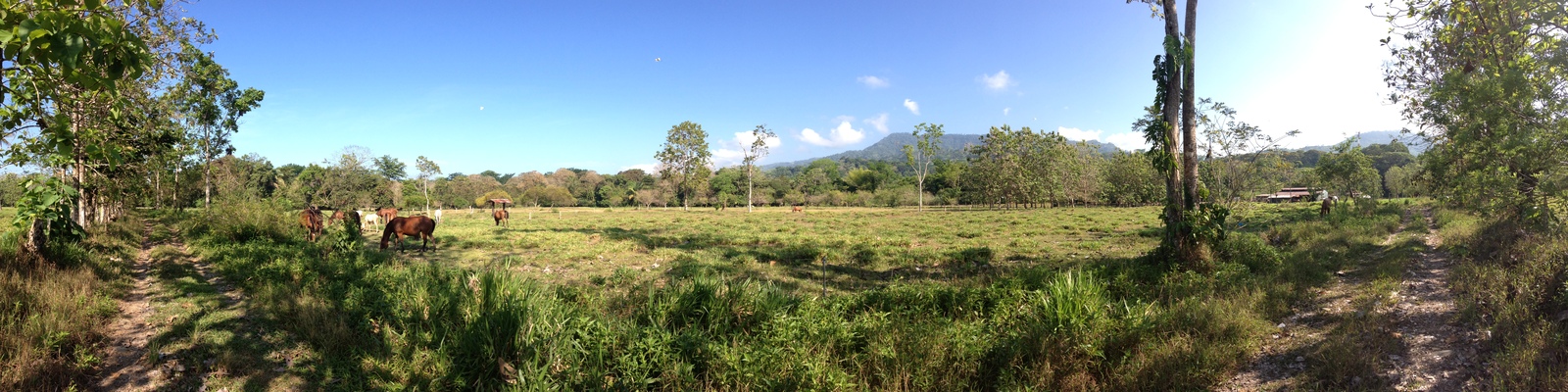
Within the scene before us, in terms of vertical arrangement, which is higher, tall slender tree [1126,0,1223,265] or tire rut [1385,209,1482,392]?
tall slender tree [1126,0,1223,265]

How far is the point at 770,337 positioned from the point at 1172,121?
9494 millimetres

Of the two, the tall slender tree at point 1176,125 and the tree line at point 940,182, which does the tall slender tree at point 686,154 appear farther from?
the tall slender tree at point 1176,125

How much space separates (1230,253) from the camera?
10461 mm

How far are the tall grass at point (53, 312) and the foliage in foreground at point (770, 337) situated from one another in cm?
159

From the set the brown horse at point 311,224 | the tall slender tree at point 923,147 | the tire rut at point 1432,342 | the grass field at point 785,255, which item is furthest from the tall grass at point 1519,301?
the tall slender tree at point 923,147

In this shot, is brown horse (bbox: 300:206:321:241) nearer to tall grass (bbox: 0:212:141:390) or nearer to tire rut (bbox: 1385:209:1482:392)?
tall grass (bbox: 0:212:141:390)

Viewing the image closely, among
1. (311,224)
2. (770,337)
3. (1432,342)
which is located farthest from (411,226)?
(1432,342)

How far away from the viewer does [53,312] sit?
6078 mm

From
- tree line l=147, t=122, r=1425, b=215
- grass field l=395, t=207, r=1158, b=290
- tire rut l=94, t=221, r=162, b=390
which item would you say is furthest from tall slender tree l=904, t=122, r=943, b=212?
tire rut l=94, t=221, r=162, b=390

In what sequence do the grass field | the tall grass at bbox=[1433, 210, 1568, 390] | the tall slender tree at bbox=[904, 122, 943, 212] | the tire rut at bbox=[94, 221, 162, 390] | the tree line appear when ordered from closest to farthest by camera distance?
the tall grass at bbox=[1433, 210, 1568, 390] < the tire rut at bbox=[94, 221, 162, 390] < the grass field < the tree line < the tall slender tree at bbox=[904, 122, 943, 212]

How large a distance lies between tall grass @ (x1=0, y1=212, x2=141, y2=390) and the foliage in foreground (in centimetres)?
159

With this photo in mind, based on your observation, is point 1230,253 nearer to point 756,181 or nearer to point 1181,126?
point 1181,126

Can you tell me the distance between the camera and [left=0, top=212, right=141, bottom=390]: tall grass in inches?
194

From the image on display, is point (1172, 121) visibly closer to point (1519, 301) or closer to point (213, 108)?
point (1519, 301)
